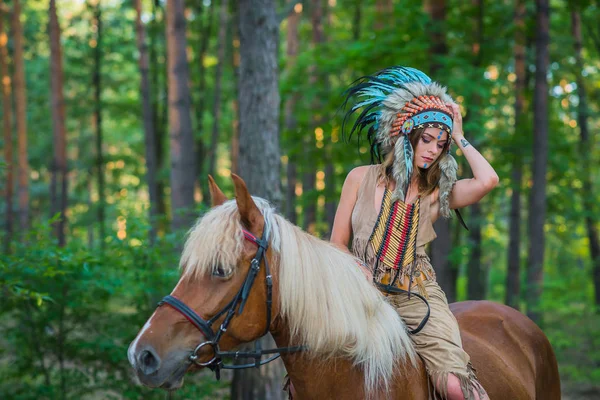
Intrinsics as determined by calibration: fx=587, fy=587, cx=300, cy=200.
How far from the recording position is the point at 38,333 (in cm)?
647

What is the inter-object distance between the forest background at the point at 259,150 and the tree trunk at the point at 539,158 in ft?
0.11

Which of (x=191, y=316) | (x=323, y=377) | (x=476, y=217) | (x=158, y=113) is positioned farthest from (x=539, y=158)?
(x=158, y=113)

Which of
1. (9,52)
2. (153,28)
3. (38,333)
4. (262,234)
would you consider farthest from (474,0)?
(9,52)

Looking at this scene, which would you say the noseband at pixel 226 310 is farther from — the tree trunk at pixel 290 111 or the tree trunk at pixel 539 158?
the tree trunk at pixel 290 111

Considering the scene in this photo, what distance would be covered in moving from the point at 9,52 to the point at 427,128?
827 inches

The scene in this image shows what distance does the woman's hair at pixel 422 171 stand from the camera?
10.9ft

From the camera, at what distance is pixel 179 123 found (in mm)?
10102

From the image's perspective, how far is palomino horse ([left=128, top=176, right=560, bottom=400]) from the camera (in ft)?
8.05

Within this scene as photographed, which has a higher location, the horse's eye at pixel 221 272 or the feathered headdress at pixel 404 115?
the feathered headdress at pixel 404 115

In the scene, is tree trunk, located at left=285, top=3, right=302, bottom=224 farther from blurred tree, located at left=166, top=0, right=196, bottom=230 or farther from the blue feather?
the blue feather

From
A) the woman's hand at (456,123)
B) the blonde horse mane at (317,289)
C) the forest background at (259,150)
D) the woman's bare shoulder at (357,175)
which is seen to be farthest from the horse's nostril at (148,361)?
the forest background at (259,150)

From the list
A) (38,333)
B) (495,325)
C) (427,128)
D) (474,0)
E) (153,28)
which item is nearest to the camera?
(427,128)

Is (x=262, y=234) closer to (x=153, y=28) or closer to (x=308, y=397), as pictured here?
(x=308, y=397)

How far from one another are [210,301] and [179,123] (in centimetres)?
798
